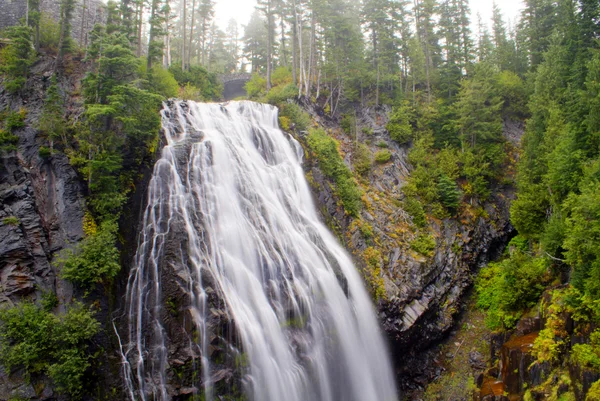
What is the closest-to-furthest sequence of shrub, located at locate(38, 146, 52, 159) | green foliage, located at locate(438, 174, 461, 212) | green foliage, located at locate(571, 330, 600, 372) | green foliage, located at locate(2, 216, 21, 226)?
green foliage, located at locate(571, 330, 600, 372), green foliage, located at locate(2, 216, 21, 226), shrub, located at locate(38, 146, 52, 159), green foliage, located at locate(438, 174, 461, 212)

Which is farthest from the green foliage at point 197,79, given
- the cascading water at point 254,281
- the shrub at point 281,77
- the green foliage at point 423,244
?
the green foliage at point 423,244

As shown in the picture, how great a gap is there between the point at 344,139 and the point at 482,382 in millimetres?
16011

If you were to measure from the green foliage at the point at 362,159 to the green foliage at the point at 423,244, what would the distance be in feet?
17.3

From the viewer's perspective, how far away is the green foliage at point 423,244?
19.2 m

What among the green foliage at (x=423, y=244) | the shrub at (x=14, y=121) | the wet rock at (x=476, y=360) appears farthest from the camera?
the green foliage at (x=423, y=244)

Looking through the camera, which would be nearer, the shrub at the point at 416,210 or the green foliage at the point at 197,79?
the shrub at the point at 416,210

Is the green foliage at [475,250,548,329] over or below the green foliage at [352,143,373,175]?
below

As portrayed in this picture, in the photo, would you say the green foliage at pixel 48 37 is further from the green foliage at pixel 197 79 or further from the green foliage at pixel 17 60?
the green foliage at pixel 197 79

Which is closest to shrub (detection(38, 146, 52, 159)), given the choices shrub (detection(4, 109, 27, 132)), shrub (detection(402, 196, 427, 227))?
shrub (detection(4, 109, 27, 132))

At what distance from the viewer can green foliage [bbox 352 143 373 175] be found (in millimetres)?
22625

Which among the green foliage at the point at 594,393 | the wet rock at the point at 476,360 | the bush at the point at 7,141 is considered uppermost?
the bush at the point at 7,141

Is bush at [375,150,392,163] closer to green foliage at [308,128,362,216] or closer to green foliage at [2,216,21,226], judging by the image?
green foliage at [308,128,362,216]

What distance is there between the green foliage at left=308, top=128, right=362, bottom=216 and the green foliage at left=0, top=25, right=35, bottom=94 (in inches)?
566

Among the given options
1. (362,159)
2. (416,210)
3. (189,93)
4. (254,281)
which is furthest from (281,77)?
(254,281)
